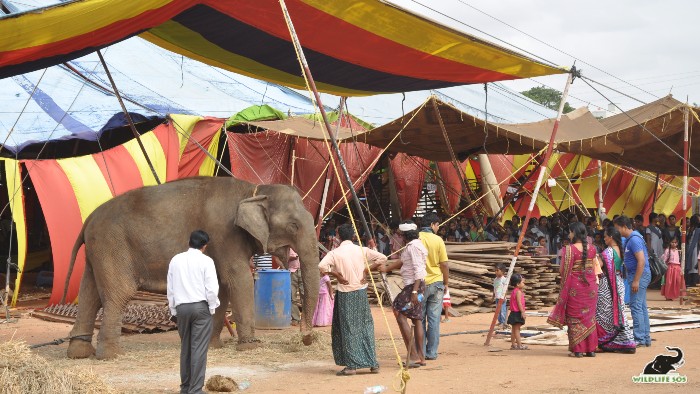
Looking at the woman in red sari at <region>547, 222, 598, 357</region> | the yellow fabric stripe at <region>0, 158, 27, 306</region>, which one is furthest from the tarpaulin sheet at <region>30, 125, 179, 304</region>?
the woman in red sari at <region>547, 222, 598, 357</region>

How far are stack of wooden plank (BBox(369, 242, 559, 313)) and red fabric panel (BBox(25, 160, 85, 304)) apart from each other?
16.5ft

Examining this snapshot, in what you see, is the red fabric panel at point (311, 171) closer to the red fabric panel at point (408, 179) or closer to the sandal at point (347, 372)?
the red fabric panel at point (408, 179)

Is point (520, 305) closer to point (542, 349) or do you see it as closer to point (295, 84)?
point (542, 349)

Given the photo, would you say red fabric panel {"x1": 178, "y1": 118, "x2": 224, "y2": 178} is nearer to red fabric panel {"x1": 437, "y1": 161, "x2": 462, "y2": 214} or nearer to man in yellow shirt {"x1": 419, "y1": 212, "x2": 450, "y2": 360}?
red fabric panel {"x1": 437, "y1": 161, "x2": 462, "y2": 214}

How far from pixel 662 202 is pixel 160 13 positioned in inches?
965

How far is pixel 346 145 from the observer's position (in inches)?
821

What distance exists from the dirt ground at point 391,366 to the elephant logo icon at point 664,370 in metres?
0.09

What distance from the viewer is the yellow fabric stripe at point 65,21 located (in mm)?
8180

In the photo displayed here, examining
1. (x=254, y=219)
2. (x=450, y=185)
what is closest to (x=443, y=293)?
(x=254, y=219)

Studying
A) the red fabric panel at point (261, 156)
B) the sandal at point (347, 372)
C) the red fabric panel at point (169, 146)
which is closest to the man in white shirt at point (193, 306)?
the sandal at point (347, 372)

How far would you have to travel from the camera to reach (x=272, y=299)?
13641mm

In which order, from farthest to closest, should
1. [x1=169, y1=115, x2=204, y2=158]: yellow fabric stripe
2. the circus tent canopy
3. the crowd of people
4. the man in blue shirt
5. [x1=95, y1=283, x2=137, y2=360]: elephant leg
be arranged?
[x1=169, y1=115, x2=204, y2=158]: yellow fabric stripe, the circus tent canopy, the man in blue shirt, [x1=95, y1=283, x2=137, y2=360]: elephant leg, the crowd of people

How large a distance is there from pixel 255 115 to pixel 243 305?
9.16 m

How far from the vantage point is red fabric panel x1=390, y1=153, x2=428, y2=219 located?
22359 mm
